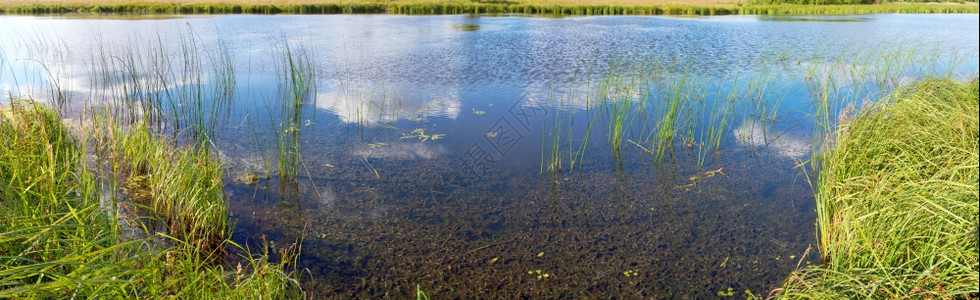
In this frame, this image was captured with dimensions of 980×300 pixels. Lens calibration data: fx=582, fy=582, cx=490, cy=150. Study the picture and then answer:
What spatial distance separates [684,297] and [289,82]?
18.4 feet

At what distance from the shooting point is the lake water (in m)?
2.94

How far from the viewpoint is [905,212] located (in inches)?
88.4

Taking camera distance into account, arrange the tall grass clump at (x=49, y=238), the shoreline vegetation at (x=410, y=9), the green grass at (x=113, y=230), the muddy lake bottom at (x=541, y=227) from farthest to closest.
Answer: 1. the shoreline vegetation at (x=410, y=9)
2. the muddy lake bottom at (x=541, y=227)
3. the green grass at (x=113, y=230)
4. the tall grass clump at (x=49, y=238)

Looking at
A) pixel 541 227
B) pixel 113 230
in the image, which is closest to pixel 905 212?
pixel 541 227

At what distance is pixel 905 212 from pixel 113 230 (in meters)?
3.01

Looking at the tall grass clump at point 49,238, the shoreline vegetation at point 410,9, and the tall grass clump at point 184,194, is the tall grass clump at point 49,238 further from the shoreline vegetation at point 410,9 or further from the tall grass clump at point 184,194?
the shoreline vegetation at point 410,9

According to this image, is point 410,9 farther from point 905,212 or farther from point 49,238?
point 905,212

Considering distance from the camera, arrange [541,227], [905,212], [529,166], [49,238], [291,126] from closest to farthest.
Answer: [49,238] < [905,212] < [541,227] < [529,166] < [291,126]

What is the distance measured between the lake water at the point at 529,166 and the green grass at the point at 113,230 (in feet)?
1.08

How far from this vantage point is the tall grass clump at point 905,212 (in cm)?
196

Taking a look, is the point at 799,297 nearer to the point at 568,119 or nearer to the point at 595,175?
the point at 595,175

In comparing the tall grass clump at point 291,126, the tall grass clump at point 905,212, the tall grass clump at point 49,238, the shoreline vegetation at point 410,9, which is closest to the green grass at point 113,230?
the tall grass clump at point 49,238

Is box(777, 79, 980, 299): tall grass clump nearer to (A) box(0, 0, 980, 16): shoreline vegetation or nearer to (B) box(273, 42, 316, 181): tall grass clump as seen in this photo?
(B) box(273, 42, 316, 181): tall grass clump

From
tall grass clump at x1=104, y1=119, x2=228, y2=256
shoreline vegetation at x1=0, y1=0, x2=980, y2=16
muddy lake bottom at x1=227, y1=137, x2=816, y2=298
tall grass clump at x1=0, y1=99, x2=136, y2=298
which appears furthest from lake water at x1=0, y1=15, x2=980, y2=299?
shoreline vegetation at x1=0, y1=0, x2=980, y2=16
